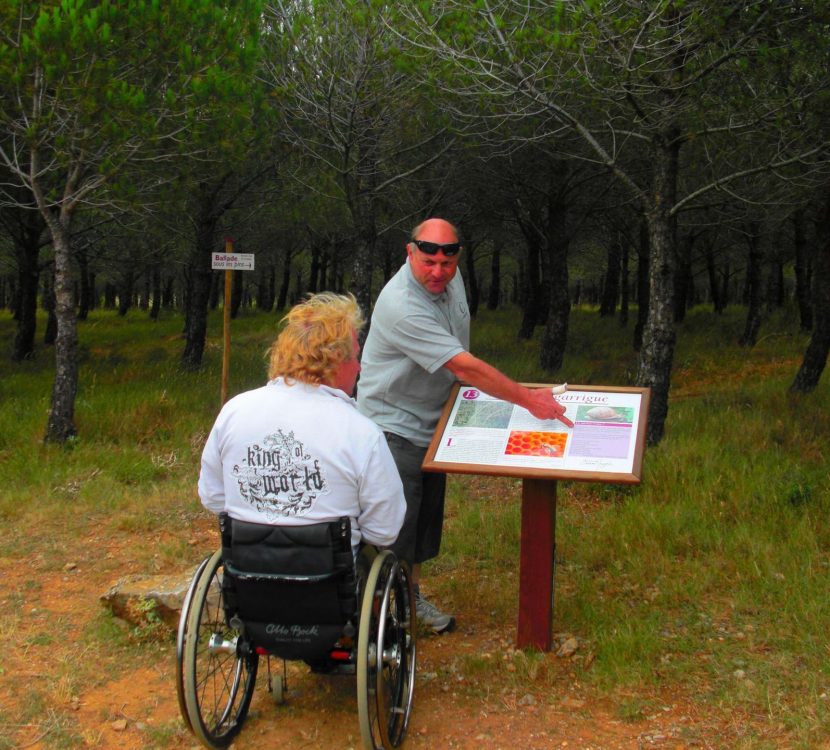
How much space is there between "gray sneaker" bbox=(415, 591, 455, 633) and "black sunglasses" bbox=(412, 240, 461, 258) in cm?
187

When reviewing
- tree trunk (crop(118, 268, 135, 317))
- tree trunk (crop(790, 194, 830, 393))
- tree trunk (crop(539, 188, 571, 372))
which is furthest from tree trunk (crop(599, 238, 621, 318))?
tree trunk (crop(118, 268, 135, 317))

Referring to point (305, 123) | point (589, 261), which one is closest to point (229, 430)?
point (305, 123)

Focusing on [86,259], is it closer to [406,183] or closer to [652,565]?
[406,183]

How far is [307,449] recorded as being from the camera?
3000 mm

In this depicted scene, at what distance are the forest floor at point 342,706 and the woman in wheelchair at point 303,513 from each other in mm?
541

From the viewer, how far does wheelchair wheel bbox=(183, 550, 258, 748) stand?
3062 mm

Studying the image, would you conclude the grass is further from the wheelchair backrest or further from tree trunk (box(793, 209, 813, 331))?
tree trunk (box(793, 209, 813, 331))

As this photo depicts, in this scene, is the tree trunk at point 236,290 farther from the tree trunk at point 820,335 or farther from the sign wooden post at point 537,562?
the sign wooden post at point 537,562

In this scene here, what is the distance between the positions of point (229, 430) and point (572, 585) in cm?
290

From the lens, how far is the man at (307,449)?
9.85ft

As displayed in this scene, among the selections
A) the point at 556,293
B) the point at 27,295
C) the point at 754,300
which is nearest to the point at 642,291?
the point at 754,300

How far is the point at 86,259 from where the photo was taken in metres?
22.1

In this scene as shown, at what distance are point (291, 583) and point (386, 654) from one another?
0.53 metres

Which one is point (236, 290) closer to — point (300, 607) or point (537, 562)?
point (537, 562)
